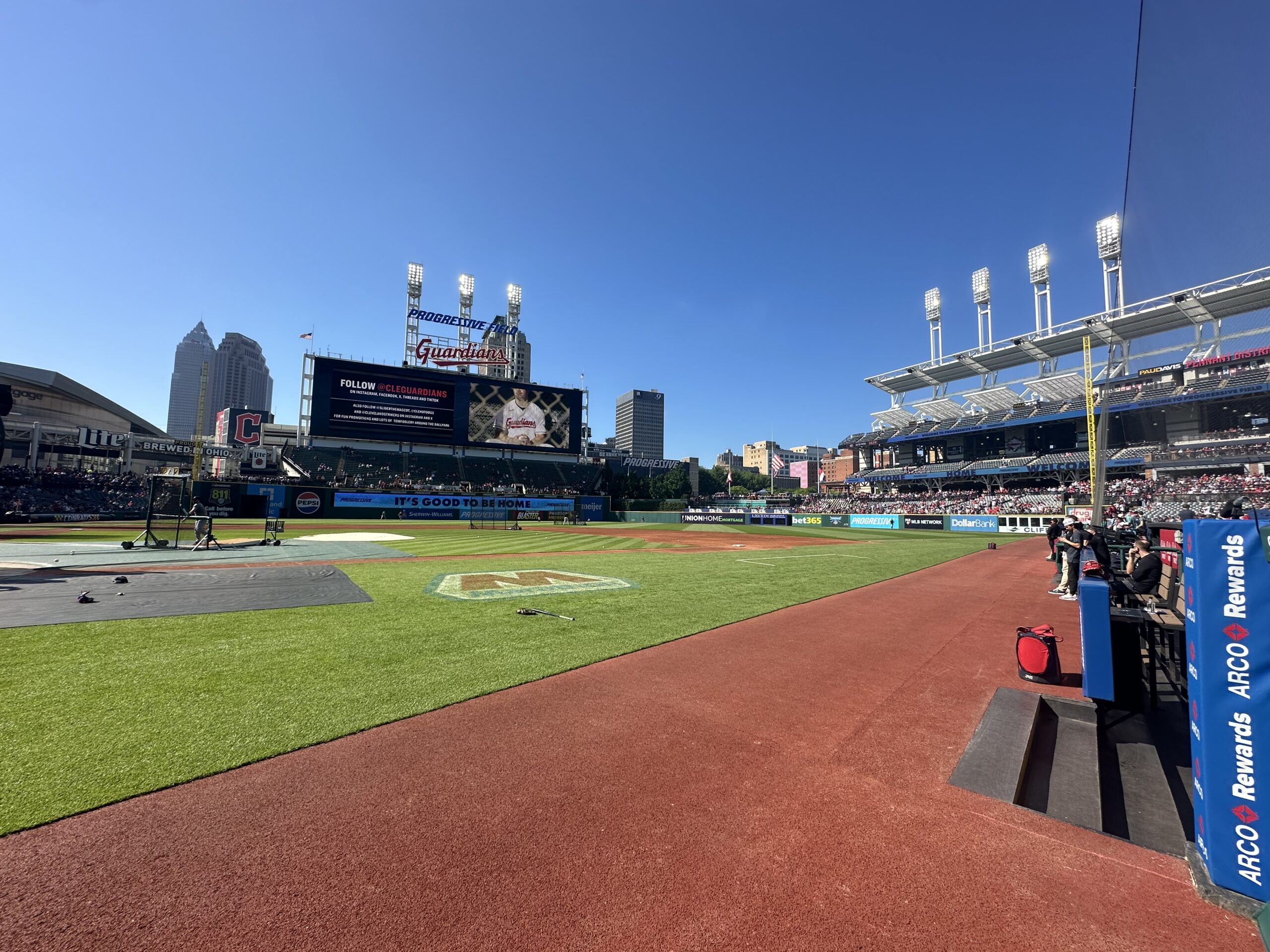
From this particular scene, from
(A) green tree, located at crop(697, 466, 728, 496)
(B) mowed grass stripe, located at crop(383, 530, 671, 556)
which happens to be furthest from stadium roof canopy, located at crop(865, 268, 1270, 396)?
(A) green tree, located at crop(697, 466, 728, 496)

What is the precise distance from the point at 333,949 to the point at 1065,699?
694cm

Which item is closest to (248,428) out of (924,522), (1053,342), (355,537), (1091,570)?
(355,537)

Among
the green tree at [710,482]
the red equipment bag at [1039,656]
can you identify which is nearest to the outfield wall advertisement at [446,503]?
the red equipment bag at [1039,656]

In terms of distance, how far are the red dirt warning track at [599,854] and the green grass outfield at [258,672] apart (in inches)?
18.1

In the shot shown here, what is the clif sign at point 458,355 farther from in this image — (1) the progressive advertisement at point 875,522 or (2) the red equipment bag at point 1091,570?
(2) the red equipment bag at point 1091,570

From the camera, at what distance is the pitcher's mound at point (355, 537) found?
2652 centimetres

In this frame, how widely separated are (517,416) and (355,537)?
127 feet

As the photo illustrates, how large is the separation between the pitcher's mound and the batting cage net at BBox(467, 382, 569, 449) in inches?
1240

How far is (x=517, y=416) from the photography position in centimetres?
6606

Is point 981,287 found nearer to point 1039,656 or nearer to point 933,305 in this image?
point 933,305

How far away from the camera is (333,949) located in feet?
7.38

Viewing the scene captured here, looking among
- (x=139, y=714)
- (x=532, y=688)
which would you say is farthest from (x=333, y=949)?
(x=139, y=714)

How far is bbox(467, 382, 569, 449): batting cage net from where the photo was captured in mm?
63969

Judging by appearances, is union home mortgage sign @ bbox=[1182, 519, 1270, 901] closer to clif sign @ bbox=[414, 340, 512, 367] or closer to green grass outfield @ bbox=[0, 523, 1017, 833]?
green grass outfield @ bbox=[0, 523, 1017, 833]
